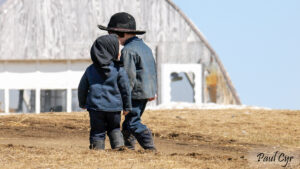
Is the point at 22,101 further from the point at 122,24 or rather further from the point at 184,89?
the point at 122,24

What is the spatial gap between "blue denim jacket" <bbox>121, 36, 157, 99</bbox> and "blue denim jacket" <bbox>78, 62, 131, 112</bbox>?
0.85 ft

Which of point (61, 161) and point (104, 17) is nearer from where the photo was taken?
point (61, 161)

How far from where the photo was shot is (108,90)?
745cm

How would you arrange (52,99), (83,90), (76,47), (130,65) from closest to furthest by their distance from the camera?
(83,90) < (130,65) < (76,47) < (52,99)

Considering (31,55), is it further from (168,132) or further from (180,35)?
(168,132)

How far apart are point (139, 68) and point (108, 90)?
671 mm

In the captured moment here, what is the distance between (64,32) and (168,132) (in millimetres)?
11469

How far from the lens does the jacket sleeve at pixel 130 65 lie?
25.4 ft

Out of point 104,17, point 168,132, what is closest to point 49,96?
point 104,17

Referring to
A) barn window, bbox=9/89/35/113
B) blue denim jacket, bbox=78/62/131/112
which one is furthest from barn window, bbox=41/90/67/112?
blue denim jacket, bbox=78/62/131/112

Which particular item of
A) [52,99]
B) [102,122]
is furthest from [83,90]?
[52,99]

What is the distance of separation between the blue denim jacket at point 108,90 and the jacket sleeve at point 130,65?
0.19 m

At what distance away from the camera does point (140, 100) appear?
26.0 feet

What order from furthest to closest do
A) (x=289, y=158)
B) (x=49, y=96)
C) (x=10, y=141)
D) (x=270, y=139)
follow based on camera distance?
(x=49, y=96) < (x=270, y=139) < (x=10, y=141) < (x=289, y=158)
